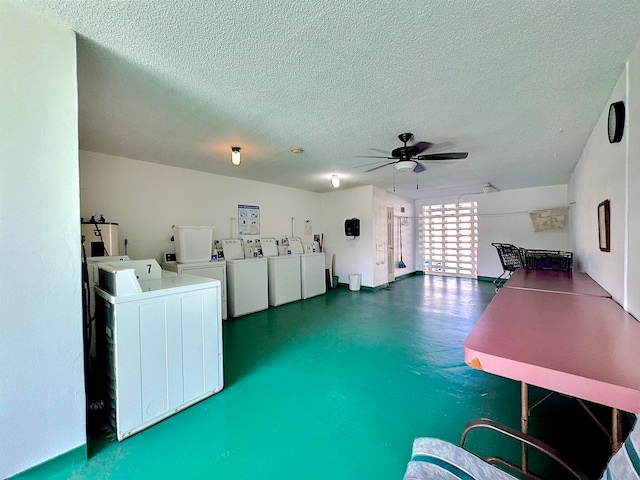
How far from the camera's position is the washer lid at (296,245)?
18.1 ft

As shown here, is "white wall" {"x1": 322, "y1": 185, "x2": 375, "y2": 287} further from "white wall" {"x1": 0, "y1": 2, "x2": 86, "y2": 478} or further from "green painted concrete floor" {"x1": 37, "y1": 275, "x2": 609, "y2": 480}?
"white wall" {"x1": 0, "y1": 2, "x2": 86, "y2": 478}

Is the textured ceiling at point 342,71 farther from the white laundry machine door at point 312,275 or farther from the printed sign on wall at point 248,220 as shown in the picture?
the white laundry machine door at point 312,275

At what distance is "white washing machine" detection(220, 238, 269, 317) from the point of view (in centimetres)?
409

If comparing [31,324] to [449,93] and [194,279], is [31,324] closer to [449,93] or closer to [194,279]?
[194,279]

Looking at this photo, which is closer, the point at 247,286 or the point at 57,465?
the point at 57,465

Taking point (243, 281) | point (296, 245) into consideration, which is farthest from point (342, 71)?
point (296, 245)

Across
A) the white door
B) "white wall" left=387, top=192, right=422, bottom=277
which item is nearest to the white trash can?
the white door

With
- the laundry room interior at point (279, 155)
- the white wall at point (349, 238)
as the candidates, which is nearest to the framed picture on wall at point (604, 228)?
the laundry room interior at point (279, 155)

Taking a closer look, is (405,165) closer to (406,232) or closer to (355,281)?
(355,281)

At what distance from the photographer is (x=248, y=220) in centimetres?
504

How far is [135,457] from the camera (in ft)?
4.98

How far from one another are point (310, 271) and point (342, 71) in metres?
4.04

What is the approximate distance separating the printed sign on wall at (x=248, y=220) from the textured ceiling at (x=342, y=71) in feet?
5.90

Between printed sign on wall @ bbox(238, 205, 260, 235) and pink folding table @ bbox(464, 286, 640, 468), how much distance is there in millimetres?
4188
